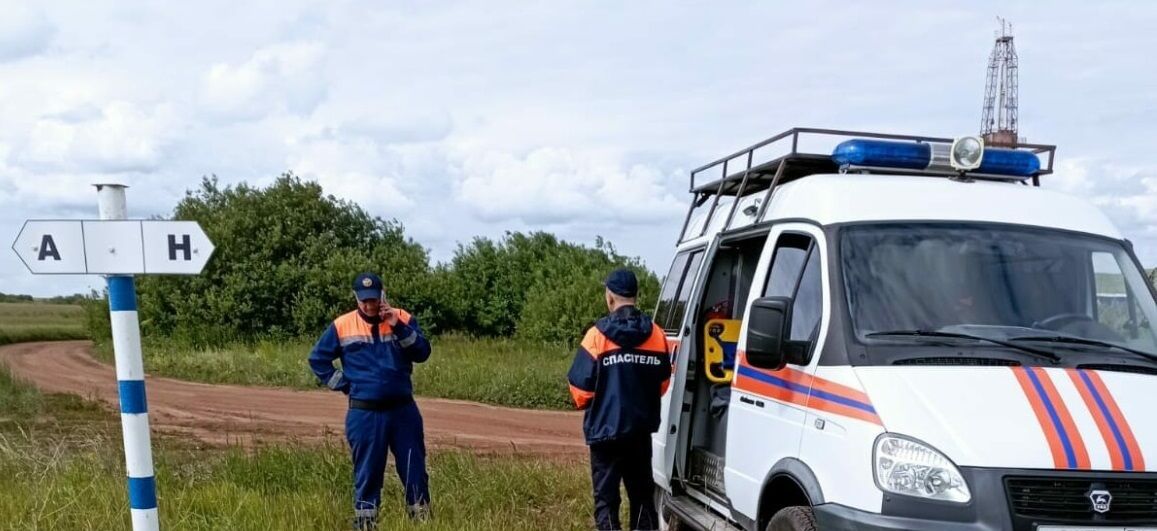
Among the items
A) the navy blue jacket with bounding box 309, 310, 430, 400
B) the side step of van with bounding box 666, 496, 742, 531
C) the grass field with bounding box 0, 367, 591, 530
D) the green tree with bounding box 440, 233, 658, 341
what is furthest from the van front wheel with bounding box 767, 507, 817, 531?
the green tree with bounding box 440, 233, 658, 341

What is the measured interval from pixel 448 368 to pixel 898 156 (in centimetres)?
1384

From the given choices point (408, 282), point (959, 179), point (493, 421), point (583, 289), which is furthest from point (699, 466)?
point (408, 282)

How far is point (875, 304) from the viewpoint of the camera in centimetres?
402

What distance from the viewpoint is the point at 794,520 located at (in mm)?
3861

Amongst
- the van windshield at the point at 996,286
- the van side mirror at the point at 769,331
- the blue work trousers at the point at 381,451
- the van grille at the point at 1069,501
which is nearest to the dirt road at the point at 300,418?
the blue work trousers at the point at 381,451

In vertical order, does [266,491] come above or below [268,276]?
below

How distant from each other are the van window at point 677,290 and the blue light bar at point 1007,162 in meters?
1.81

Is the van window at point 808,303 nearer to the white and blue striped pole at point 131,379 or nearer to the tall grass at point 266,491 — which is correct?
the tall grass at point 266,491

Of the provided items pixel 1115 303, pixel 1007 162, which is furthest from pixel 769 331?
pixel 1007 162

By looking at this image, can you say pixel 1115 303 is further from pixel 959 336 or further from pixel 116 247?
pixel 116 247

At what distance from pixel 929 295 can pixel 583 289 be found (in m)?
18.2

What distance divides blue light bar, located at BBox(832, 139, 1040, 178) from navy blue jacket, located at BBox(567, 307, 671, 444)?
1.48 m

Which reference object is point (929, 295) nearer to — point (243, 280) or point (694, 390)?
point (694, 390)

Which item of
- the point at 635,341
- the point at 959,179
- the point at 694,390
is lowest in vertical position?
the point at 694,390
